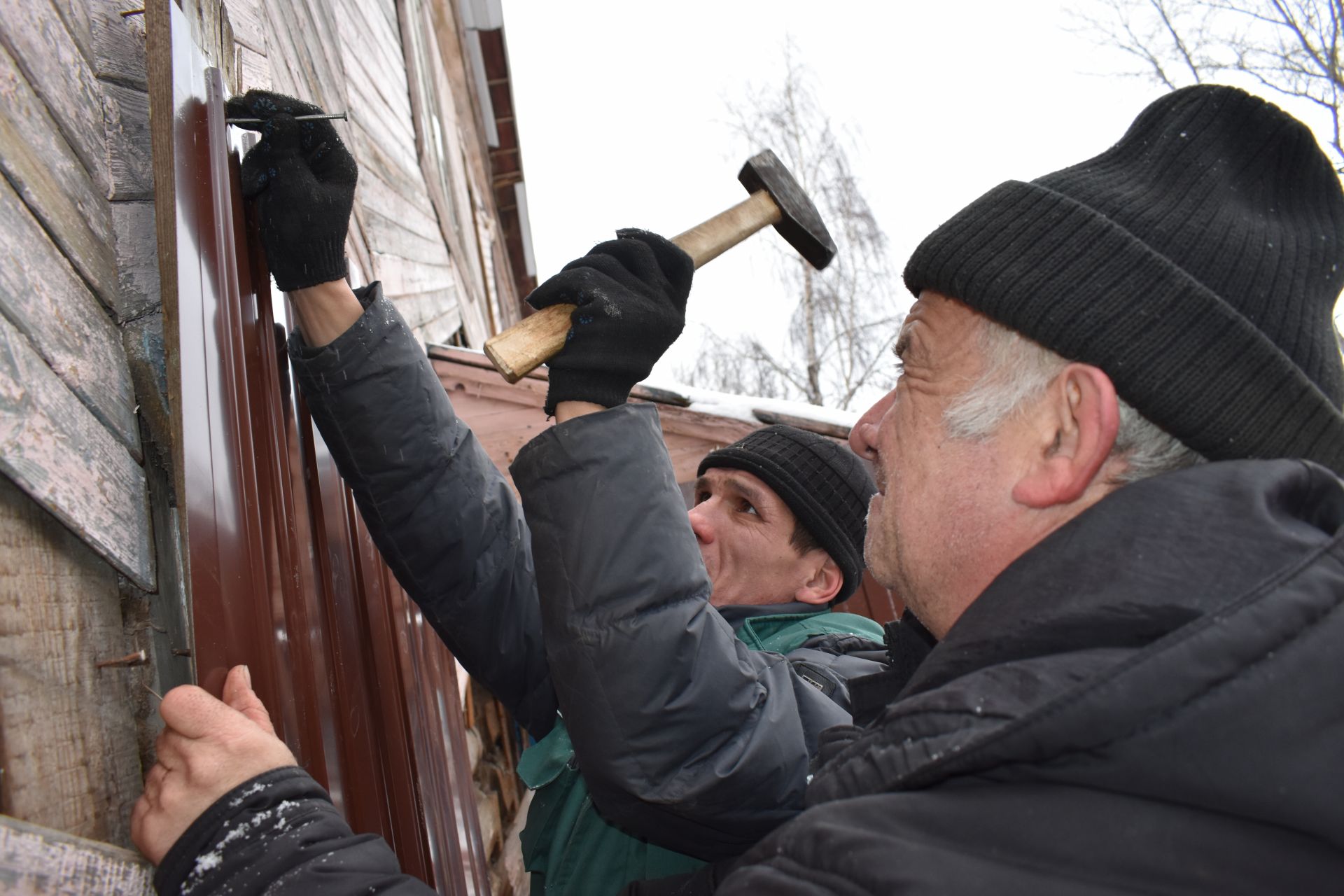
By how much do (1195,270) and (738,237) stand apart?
1047mm

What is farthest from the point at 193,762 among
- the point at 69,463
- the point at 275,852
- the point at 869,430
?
the point at 869,430

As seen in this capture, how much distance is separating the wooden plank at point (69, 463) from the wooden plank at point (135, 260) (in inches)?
8.9

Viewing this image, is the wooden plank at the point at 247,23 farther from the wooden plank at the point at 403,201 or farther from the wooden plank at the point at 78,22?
→ the wooden plank at the point at 403,201

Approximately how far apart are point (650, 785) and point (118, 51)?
1386mm

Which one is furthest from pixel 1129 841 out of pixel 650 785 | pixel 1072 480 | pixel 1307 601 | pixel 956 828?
pixel 650 785

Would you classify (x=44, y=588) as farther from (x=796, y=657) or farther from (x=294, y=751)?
(x=796, y=657)

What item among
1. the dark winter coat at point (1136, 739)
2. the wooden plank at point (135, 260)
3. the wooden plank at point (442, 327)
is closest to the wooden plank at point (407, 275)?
the wooden plank at point (442, 327)

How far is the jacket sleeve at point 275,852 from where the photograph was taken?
1.03 metres

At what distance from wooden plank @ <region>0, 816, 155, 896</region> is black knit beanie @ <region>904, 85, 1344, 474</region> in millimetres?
1325

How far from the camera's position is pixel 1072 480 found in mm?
1272

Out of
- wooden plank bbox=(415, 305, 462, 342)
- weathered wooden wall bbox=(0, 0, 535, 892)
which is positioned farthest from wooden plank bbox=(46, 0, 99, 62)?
wooden plank bbox=(415, 305, 462, 342)

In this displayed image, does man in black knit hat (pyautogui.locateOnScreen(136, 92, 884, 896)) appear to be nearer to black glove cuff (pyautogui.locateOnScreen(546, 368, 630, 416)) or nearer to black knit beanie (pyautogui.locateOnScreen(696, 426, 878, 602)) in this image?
black glove cuff (pyautogui.locateOnScreen(546, 368, 630, 416))

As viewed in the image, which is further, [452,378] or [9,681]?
[452,378]

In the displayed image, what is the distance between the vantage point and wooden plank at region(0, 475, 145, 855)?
3.11 feet
